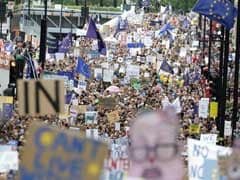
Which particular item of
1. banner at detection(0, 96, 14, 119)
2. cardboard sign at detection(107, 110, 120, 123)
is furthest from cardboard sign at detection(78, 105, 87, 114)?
banner at detection(0, 96, 14, 119)

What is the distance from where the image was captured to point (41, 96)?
309 inches

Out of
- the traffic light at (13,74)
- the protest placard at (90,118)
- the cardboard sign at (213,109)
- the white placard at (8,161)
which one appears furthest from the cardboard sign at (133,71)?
the white placard at (8,161)

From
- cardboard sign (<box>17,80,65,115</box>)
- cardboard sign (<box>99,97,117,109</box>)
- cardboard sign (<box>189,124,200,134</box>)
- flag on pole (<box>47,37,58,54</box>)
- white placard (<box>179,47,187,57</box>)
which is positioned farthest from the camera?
white placard (<box>179,47,187,57</box>)

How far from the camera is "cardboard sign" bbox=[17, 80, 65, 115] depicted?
25.7 feet

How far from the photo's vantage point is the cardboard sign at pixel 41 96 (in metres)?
7.83

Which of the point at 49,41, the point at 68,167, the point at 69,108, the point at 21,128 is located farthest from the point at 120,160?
the point at 49,41

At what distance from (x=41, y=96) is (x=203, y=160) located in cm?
304

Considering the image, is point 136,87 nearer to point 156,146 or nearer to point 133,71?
point 133,71

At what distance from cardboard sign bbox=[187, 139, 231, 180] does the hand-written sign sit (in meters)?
3.99

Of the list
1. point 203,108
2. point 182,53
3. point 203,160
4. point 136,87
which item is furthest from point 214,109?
point 182,53

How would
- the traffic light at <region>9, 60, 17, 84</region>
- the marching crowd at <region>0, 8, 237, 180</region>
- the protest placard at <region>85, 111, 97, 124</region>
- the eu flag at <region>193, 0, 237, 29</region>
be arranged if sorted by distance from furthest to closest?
the traffic light at <region>9, 60, 17, 84</region> < the protest placard at <region>85, 111, 97, 124</region> < the marching crowd at <region>0, 8, 237, 180</region> < the eu flag at <region>193, 0, 237, 29</region>

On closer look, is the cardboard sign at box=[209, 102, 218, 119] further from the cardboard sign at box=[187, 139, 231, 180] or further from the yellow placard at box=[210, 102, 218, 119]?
Result: the cardboard sign at box=[187, 139, 231, 180]

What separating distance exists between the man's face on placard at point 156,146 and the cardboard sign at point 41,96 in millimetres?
1693

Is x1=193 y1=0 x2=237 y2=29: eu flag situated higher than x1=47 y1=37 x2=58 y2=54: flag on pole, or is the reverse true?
x1=193 y1=0 x2=237 y2=29: eu flag
